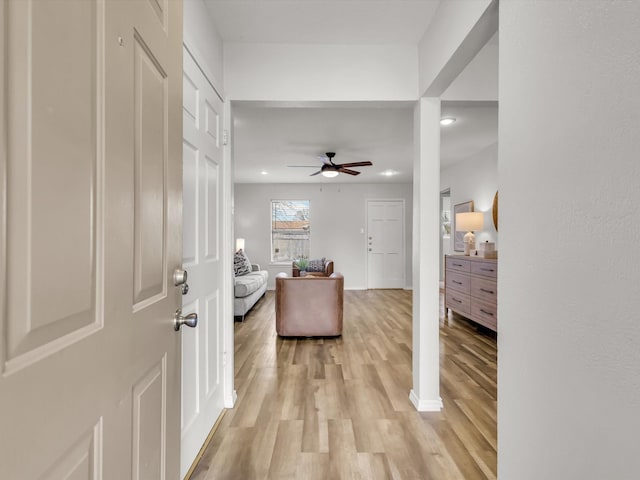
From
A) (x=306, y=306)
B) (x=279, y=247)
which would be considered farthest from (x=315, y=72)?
(x=279, y=247)

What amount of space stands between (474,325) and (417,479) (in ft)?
11.1

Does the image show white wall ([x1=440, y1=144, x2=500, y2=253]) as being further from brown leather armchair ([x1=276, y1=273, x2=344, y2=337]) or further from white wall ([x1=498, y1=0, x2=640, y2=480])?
white wall ([x1=498, y1=0, x2=640, y2=480])

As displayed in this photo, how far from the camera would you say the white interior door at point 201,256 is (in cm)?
170

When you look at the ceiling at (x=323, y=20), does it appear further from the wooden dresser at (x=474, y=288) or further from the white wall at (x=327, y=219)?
Answer: the white wall at (x=327, y=219)

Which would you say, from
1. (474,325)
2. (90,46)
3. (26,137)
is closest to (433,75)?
(90,46)

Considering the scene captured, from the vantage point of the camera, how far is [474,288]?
431 cm

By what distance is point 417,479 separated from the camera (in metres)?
1.67

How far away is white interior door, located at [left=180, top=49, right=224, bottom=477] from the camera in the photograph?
1696mm

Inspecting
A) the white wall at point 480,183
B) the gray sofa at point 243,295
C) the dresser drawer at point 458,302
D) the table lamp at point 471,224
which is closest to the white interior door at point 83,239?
the gray sofa at point 243,295

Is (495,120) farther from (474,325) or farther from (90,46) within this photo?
(90,46)

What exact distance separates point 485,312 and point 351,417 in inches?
98.5

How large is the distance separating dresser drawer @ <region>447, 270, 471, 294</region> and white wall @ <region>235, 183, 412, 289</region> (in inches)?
116

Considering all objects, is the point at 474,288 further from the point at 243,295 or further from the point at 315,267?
the point at 315,267

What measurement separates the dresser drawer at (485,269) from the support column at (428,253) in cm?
A: 185
